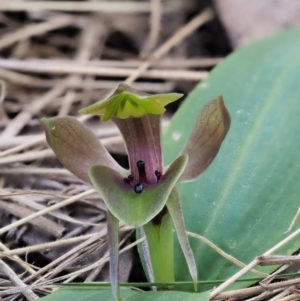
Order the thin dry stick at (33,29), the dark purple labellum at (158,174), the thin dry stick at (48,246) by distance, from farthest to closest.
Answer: the thin dry stick at (33,29) → the thin dry stick at (48,246) → the dark purple labellum at (158,174)

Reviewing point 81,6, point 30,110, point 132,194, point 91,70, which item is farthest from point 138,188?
point 81,6

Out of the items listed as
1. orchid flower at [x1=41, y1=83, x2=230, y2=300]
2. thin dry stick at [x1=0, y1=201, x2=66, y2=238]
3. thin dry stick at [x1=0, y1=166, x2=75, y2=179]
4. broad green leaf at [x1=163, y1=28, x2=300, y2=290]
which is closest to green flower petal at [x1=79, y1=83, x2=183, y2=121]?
orchid flower at [x1=41, y1=83, x2=230, y2=300]

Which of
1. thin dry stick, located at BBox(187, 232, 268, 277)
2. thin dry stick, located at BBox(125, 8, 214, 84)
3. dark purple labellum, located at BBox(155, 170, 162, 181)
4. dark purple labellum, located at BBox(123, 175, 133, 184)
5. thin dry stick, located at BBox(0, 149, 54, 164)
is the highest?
thin dry stick, located at BBox(125, 8, 214, 84)

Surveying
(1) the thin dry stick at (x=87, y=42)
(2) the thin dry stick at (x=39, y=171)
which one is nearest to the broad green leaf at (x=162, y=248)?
(2) the thin dry stick at (x=39, y=171)

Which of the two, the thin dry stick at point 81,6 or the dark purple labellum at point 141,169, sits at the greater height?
the thin dry stick at point 81,6

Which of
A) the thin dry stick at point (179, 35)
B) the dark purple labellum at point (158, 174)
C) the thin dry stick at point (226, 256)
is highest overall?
the thin dry stick at point (179, 35)

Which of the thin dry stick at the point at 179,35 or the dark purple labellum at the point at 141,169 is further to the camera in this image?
the thin dry stick at the point at 179,35

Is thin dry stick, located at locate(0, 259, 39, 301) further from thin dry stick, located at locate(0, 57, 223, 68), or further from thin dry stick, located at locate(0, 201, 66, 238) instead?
thin dry stick, located at locate(0, 57, 223, 68)

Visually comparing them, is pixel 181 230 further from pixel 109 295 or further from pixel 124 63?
pixel 124 63

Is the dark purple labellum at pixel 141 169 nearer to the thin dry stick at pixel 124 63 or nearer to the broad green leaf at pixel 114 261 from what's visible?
the broad green leaf at pixel 114 261
